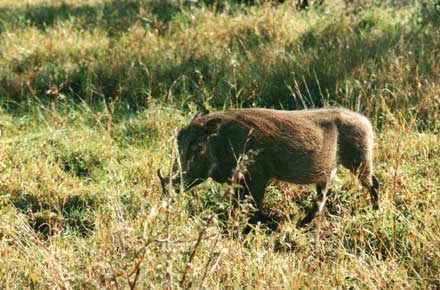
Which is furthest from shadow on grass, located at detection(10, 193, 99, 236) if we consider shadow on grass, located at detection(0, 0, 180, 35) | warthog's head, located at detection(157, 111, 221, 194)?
shadow on grass, located at detection(0, 0, 180, 35)

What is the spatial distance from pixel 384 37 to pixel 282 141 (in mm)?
3260

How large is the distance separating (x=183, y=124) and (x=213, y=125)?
1.61 meters

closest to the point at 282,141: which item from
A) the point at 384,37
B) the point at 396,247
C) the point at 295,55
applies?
the point at 396,247

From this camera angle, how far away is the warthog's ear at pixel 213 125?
420 cm

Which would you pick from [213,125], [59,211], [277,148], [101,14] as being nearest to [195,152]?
[213,125]

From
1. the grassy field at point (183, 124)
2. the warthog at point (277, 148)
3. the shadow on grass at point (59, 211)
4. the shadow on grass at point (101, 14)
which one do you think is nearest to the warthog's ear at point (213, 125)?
the warthog at point (277, 148)

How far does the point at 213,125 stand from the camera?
4223 mm

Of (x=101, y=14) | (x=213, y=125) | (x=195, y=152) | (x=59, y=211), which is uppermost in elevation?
(x=213, y=125)

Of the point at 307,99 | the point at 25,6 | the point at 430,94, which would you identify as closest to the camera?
the point at 430,94

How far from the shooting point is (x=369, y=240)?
12.7 ft

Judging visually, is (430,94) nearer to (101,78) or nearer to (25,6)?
(101,78)

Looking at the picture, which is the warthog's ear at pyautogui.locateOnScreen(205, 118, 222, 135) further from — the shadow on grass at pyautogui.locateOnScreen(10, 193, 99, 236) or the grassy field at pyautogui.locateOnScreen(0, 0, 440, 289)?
the shadow on grass at pyautogui.locateOnScreen(10, 193, 99, 236)

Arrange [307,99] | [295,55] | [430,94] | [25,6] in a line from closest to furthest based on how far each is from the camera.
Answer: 1. [430,94]
2. [307,99]
3. [295,55]
4. [25,6]

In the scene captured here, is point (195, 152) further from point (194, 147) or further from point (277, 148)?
point (277, 148)
